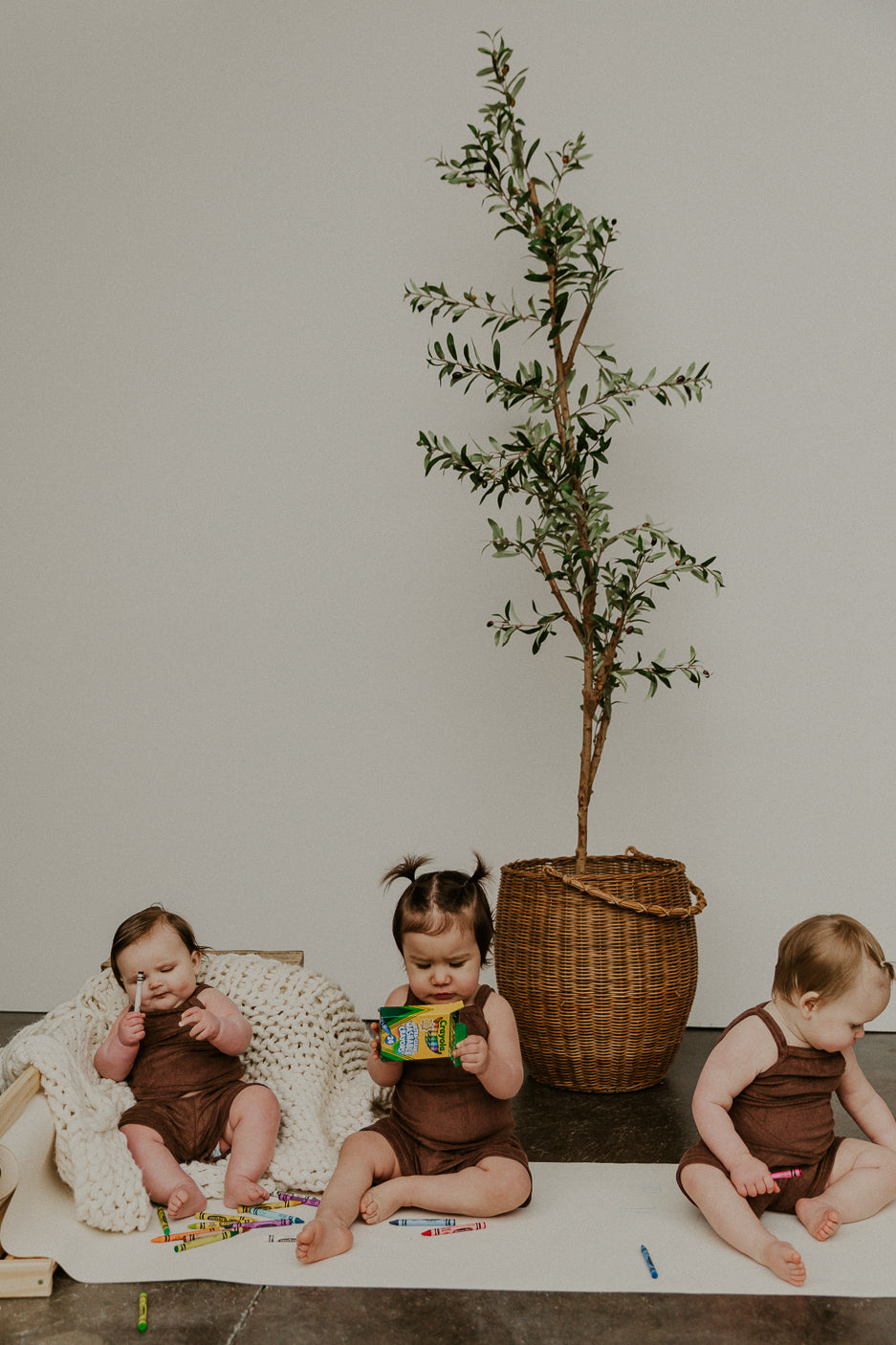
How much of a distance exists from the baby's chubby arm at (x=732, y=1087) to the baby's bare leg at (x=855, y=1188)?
0.08m

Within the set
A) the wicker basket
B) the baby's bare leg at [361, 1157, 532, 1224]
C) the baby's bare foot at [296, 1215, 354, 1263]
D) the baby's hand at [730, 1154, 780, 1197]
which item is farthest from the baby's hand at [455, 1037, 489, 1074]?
the wicker basket

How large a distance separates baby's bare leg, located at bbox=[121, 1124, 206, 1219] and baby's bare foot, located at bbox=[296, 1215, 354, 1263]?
0.22 meters

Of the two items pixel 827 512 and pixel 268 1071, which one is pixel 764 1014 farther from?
pixel 827 512

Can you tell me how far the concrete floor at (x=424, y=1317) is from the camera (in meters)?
1.29

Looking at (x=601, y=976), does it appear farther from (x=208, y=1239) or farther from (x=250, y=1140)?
(x=208, y=1239)

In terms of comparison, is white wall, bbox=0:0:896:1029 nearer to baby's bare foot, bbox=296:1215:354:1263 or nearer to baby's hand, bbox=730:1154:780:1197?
baby's hand, bbox=730:1154:780:1197

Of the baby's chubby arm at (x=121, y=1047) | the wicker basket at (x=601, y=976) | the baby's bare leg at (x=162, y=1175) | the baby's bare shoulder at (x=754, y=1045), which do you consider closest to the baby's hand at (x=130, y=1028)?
the baby's chubby arm at (x=121, y=1047)

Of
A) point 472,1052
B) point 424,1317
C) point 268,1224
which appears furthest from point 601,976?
point 424,1317

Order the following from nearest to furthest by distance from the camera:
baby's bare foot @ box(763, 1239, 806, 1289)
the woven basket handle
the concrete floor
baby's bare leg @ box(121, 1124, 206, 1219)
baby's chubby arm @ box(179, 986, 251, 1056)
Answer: the concrete floor, baby's bare foot @ box(763, 1239, 806, 1289), baby's bare leg @ box(121, 1124, 206, 1219), baby's chubby arm @ box(179, 986, 251, 1056), the woven basket handle

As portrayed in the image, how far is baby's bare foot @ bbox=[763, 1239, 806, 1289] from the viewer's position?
1399 mm

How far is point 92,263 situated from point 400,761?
1.51 m

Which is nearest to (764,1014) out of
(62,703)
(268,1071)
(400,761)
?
(268,1071)

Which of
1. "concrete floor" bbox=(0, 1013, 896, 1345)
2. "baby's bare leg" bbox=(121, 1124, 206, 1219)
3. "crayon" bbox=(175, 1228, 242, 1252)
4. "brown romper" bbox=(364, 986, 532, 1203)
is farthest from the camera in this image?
"brown romper" bbox=(364, 986, 532, 1203)

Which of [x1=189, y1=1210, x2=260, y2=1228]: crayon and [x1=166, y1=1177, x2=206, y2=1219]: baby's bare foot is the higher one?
[x1=166, y1=1177, x2=206, y2=1219]: baby's bare foot
